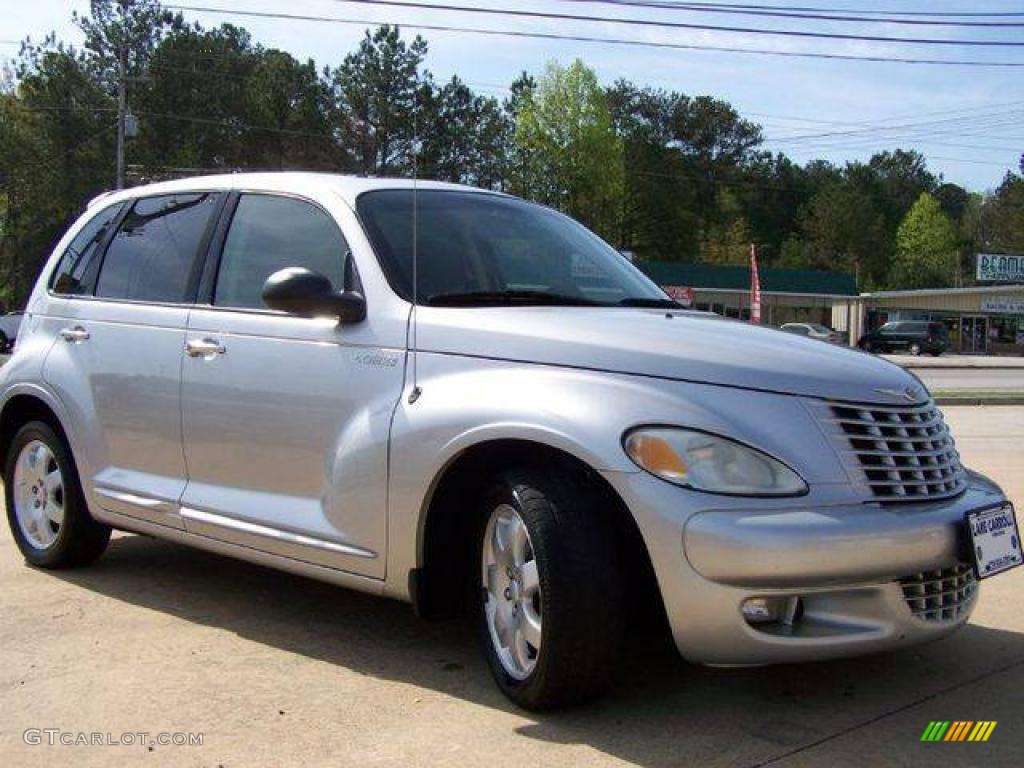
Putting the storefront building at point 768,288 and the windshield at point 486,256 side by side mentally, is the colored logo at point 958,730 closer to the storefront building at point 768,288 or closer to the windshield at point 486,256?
the windshield at point 486,256

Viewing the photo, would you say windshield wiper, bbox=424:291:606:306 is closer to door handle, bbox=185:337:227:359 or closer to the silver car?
the silver car

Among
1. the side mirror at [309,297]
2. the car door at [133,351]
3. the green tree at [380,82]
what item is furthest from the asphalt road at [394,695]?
the green tree at [380,82]

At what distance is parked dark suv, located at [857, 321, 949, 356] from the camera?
51969mm

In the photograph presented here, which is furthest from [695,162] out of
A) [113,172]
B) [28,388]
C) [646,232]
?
[28,388]

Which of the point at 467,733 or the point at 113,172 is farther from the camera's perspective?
the point at 113,172

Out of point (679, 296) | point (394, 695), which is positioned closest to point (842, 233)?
point (679, 296)

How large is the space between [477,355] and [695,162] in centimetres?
9576

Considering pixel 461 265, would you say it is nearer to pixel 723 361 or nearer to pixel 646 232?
pixel 723 361

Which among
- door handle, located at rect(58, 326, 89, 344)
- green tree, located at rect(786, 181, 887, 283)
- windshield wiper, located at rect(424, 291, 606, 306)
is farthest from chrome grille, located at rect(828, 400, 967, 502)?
green tree, located at rect(786, 181, 887, 283)

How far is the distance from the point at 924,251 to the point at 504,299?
103m

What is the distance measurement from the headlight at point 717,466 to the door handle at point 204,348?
2040mm

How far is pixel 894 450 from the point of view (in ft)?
11.1

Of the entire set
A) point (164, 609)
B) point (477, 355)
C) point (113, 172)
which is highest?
point (113, 172)

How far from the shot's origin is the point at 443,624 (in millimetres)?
4605
